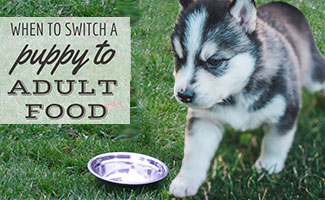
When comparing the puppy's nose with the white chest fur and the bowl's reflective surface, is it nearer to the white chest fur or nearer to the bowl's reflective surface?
the white chest fur

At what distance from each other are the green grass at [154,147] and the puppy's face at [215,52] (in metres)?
0.41

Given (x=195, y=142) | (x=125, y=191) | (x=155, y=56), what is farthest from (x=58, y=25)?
(x=195, y=142)

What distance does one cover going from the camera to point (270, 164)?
314 centimetres

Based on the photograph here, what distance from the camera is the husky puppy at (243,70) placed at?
9.23 feet

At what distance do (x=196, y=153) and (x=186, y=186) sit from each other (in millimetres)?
236

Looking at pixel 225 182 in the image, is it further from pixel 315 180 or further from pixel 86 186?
pixel 86 186

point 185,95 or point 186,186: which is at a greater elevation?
point 185,95

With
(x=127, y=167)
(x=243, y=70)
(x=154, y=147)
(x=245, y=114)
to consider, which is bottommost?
(x=127, y=167)

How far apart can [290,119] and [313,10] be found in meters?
0.71

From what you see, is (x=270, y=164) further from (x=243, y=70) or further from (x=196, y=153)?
(x=243, y=70)

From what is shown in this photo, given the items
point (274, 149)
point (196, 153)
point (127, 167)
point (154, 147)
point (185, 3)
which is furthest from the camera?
point (154, 147)

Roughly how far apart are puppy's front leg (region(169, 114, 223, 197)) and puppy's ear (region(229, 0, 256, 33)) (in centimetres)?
61

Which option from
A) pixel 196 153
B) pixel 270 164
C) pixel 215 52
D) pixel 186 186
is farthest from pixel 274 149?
pixel 215 52

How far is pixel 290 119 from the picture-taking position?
118 inches
